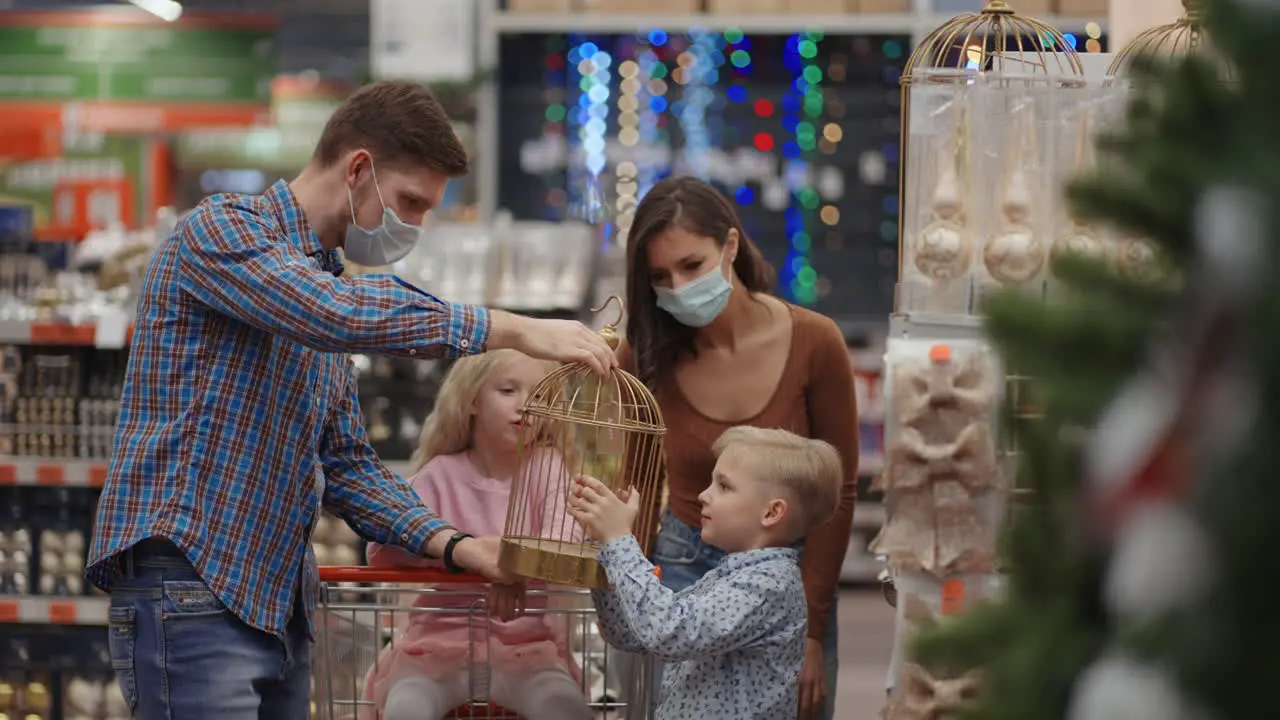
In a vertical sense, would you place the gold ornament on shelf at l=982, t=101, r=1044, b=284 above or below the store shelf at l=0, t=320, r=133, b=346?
above

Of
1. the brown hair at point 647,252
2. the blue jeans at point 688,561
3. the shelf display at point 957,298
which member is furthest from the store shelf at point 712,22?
the shelf display at point 957,298

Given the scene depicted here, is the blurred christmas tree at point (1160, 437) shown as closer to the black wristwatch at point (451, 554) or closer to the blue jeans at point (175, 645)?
the blue jeans at point (175, 645)

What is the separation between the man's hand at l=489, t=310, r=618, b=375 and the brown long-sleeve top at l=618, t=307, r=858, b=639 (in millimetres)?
789

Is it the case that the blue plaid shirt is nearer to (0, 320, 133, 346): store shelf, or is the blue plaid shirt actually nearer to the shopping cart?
the shopping cart

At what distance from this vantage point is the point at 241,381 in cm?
235

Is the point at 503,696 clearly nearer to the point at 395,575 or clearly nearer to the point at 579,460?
the point at 395,575

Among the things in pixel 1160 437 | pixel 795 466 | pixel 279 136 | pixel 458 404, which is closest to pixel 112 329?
pixel 458 404

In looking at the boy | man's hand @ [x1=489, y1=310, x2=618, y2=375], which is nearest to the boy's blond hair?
the boy

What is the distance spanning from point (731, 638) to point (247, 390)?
0.91 metres

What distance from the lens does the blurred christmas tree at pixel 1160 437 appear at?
76 cm

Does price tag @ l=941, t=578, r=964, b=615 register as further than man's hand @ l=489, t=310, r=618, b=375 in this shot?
Yes

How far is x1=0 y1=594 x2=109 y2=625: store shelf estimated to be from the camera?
4.88m

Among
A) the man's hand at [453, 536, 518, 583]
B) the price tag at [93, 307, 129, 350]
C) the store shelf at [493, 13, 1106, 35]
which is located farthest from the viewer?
the store shelf at [493, 13, 1106, 35]

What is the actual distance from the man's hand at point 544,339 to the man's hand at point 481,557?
0.43 metres
